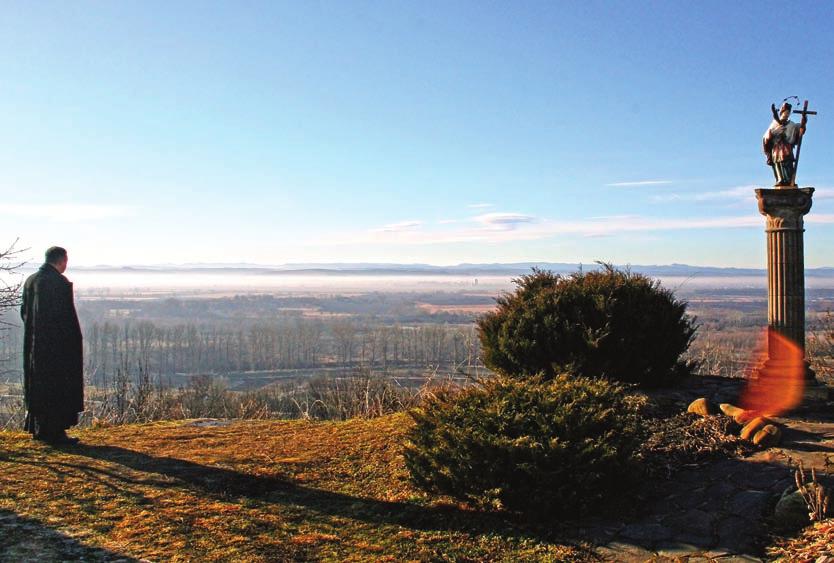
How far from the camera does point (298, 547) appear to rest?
4.64 meters

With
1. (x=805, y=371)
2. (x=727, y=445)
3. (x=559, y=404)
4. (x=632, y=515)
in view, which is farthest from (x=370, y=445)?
(x=805, y=371)

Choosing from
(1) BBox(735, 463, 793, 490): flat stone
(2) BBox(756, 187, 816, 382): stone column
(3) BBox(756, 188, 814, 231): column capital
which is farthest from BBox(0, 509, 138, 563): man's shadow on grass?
(3) BBox(756, 188, 814, 231): column capital

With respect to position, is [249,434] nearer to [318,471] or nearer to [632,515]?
[318,471]

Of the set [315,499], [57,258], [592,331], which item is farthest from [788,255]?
[57,258]

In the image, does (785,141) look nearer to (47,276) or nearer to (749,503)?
A: (749,503)

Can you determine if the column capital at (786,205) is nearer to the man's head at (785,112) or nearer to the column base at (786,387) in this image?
the man's head at (785,112)

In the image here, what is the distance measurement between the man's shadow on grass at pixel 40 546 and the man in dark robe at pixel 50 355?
2.86 meters

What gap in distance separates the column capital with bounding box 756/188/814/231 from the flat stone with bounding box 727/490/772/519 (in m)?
4.58

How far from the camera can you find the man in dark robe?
7.71 meters

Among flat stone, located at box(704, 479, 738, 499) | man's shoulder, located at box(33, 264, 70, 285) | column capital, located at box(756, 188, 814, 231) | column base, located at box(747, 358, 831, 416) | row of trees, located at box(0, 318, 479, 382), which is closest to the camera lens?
flat stone, located at box(704, 479, 738, 499)

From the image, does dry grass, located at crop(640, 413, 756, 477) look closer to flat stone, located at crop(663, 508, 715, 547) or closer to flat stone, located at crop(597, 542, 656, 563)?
flat stone, located at crop(663, 508, 715, 547)

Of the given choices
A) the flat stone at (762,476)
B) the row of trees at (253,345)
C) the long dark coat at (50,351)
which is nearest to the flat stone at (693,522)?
the flat stone at (762,476)

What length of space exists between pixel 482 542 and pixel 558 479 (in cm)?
81

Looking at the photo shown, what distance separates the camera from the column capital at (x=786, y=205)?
8.27m
